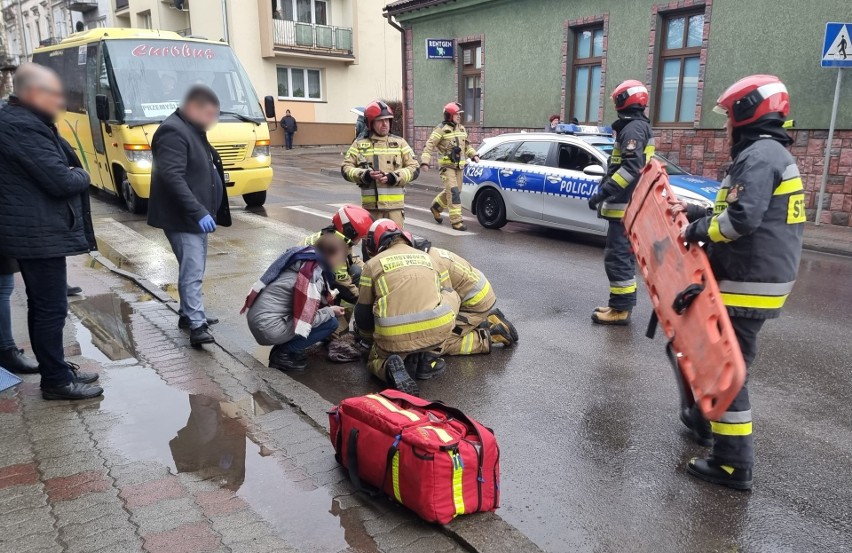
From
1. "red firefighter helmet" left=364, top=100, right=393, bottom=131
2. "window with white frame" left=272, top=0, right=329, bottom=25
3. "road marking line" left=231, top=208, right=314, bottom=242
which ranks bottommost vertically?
"road marking line" left=231, top=208, right=314, bottom=242

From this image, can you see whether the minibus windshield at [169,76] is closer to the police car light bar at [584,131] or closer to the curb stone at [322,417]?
the curb stone at [322,417]

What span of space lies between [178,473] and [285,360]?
1.61 metres

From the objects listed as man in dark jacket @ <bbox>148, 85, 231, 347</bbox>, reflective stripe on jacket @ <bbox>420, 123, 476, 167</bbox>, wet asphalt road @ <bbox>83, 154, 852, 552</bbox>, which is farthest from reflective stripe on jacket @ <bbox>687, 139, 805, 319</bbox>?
reflective stripe on jacket @ <bbox>420, 123, 476, 167</bbox>

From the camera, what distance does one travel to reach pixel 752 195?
3098 mm

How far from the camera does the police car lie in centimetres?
944

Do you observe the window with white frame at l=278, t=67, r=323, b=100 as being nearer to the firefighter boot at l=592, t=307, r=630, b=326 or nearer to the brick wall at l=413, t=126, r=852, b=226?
the brick wall at l=413, t=126, r=852, b=226

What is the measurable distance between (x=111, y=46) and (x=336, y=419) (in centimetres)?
1010

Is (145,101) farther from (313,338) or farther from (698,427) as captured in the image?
(698,427)

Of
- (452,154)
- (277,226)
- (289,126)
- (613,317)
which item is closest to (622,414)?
(613,317)

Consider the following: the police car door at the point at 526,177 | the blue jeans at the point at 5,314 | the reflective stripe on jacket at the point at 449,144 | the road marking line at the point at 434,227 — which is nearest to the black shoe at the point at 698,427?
the blue jeans at the point at 5,314

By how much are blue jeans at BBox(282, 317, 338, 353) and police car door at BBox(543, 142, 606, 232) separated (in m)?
5.48

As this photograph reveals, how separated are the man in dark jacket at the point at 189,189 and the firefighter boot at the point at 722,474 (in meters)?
3.51

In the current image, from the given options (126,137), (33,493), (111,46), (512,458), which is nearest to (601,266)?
(512,458)

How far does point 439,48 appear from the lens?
19.6 meters
